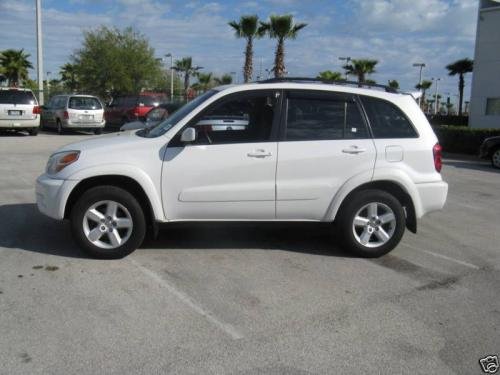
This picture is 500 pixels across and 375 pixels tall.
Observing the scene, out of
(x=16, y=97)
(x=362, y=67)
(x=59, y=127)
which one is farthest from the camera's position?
(x=362, y=67)

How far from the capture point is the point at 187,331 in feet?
12.9

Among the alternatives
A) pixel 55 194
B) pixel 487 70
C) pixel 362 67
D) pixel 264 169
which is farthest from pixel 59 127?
pixel 362 67

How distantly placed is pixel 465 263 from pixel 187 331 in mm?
3297

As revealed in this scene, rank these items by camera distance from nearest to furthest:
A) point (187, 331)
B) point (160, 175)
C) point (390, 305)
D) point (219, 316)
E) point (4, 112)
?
point (187, 331), point (219, 316), point (390, 305), point (160, 175), point (4, 112)

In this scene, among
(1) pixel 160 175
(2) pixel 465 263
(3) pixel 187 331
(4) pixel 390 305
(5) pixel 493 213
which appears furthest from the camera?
(5) pixel 493 213

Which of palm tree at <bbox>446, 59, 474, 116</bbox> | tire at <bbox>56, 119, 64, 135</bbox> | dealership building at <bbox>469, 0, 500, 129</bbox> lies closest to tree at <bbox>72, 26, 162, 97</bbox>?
tire at <bbox>56, 119, 64, 135</bbox>

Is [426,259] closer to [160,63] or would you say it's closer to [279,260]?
[279,260]

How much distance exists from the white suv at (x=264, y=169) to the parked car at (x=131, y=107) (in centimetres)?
1786

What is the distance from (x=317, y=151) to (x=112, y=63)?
32467 mm

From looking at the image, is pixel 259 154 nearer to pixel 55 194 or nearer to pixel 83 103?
pixel 55 194

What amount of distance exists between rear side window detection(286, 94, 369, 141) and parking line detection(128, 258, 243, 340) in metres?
1.89

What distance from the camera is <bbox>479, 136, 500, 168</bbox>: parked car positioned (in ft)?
47.6

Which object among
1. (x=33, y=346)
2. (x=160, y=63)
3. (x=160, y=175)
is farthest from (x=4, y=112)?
(x=160, y=63)

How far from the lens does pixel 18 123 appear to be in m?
20.0
